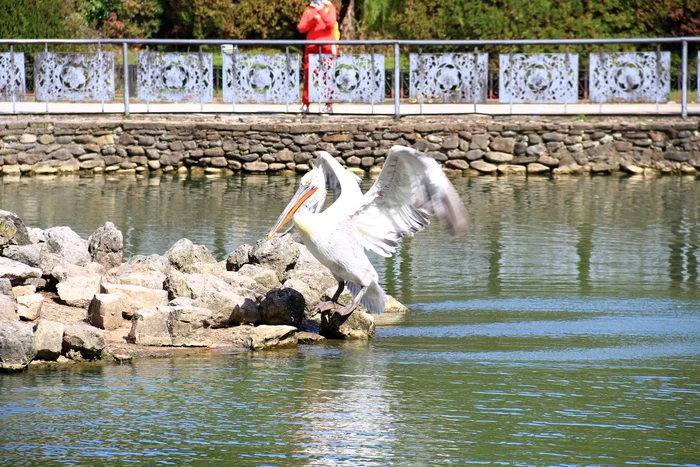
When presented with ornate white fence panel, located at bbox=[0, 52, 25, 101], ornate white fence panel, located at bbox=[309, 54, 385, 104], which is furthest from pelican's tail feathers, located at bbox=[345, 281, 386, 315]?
ornate white fence panel, located at bbox=[0, 52, 25, 101]

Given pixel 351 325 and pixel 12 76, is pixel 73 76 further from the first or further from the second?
pixel 351 325

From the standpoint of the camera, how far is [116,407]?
6.84 meters

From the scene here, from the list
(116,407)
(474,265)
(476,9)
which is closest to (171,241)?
(474,265)

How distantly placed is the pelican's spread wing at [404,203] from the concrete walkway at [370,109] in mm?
9928

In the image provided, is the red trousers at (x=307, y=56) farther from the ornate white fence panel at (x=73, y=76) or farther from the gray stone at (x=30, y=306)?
the gray stone at (x=30, y=306)

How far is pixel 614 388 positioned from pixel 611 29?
1687 centimetres

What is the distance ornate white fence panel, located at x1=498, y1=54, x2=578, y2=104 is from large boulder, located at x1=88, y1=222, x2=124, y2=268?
983 centimetres

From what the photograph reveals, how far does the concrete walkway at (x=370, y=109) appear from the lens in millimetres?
18688

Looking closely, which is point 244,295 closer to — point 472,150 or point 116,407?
point 116,407

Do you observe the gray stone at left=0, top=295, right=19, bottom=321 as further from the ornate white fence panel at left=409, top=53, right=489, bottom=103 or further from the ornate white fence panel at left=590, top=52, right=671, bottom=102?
the ornate white fence panel at left=590, top=52, right=671, bottom=102

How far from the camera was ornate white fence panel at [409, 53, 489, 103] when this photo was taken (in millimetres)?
18703

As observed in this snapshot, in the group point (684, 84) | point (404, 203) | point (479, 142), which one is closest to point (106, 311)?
point (404, 203)

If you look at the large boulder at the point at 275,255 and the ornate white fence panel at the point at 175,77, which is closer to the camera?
the large boulder at the point at 275,255

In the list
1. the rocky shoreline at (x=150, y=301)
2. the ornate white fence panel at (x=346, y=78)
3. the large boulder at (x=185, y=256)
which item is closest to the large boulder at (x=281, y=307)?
the rocky shoreline at (x=150, y=301)
